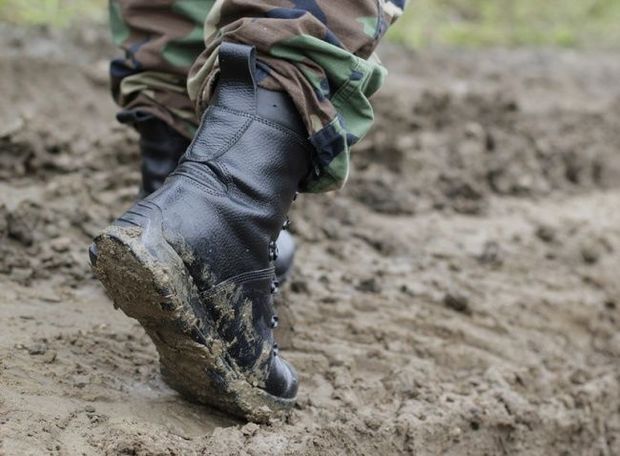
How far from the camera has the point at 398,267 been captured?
2990 mm

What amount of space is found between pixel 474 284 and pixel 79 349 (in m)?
1.47

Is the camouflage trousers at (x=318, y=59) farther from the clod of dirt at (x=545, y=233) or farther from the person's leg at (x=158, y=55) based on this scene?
the clod of dirt at (x=545, y=233)

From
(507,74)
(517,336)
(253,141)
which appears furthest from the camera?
(507,74)

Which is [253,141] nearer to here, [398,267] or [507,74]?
[398,267]

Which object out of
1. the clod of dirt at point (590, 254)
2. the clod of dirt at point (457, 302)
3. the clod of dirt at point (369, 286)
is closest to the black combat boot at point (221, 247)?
the clod of dirt at point (369, 286)

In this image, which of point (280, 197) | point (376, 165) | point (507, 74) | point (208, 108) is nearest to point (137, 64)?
point (208, 108)

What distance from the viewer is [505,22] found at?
21.6ft

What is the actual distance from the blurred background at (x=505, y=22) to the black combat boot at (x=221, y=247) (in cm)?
315

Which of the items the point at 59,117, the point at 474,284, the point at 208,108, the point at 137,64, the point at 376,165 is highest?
the point at 208,108

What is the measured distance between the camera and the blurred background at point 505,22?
5.62 meters

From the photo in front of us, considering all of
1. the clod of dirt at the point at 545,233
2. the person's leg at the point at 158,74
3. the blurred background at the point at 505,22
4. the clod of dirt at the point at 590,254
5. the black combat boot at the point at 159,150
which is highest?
the person's leg at the point at 158,74

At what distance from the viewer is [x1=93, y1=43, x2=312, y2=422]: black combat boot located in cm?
154

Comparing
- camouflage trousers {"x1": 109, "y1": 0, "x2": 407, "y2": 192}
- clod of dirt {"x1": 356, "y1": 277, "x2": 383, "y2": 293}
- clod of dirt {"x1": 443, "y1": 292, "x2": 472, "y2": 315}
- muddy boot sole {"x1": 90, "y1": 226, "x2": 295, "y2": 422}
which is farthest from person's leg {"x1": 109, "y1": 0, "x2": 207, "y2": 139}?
clod of dirt {"x1": 443, "y1": 292, "x2": 472, "y2": 315}

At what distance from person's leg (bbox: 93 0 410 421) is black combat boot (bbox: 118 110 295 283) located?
0.39m
